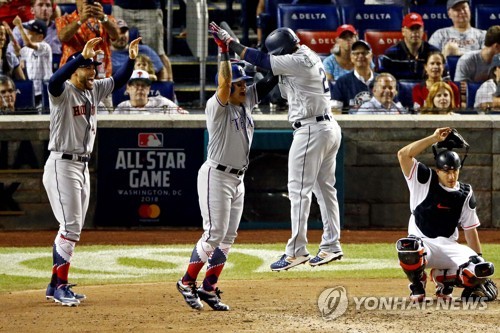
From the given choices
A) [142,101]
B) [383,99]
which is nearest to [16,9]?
[142,101]

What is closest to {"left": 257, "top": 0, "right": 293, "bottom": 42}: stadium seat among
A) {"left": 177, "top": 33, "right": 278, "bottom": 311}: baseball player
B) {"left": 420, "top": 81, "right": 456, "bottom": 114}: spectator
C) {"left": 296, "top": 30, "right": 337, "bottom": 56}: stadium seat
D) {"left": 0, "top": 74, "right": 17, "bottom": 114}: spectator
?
{"left": 296, "top": 30, "right": 337, "bottom": 56}: stadium seat

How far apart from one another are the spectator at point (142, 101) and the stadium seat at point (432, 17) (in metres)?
4.14

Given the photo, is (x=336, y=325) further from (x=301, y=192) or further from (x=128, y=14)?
(x=128, y=14)

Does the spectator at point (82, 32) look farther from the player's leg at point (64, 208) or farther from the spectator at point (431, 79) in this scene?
the player's leg at point (64, 208)

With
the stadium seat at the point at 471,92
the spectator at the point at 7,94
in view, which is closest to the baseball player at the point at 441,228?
the stadium seat at the point at 471,92

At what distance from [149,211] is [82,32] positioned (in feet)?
7.49

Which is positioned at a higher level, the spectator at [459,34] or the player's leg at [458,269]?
the spectator at [459,34]

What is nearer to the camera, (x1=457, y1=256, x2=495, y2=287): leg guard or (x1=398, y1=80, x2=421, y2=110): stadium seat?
(x1=457, y1=256, x2=495, y2=287): leg guard

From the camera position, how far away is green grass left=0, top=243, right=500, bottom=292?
11.0 meters

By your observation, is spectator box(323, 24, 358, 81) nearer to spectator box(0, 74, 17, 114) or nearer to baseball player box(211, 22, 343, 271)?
spectator box(0, 74, 17, 114)

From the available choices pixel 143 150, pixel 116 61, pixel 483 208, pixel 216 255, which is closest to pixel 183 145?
pixel 143 150

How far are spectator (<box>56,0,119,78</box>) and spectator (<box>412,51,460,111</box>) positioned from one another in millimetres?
3685

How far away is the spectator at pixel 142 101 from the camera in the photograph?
1356 cm

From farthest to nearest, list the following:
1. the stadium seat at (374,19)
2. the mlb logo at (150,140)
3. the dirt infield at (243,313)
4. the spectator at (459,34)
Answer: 1. the stadium seat at (374,19)
2. the spectator at (459,34)
3. the mlb logo at (150,140)
4. the dirt infield at (243,313)
